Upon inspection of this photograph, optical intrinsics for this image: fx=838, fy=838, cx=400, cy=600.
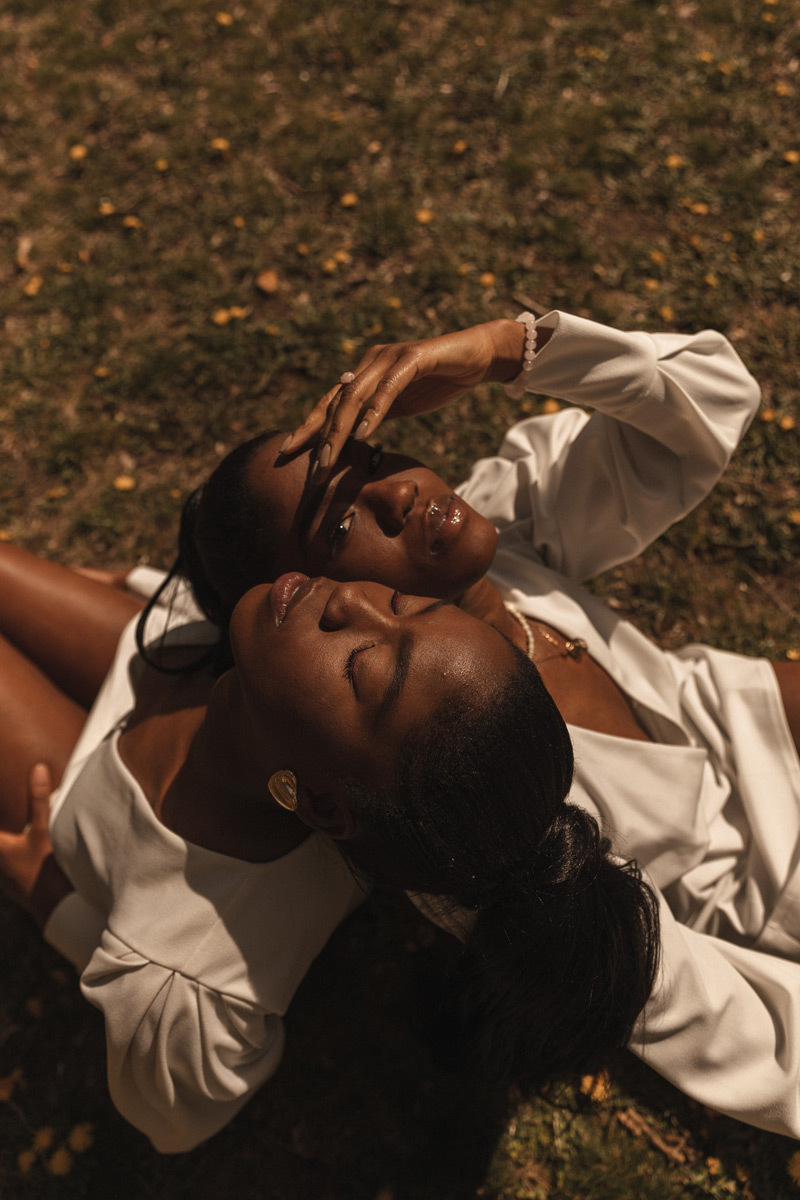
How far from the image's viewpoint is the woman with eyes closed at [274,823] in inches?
74.4

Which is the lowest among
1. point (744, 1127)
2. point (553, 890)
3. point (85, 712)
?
point (744, 1127)

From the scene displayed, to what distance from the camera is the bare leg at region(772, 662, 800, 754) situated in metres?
→ 2.74

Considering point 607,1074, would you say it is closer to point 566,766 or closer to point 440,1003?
point 440,1003

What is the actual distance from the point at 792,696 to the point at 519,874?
1.28 meters

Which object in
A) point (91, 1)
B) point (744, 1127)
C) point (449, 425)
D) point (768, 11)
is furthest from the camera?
point (91, 1)

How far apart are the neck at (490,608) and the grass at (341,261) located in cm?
146

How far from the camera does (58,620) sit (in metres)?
3.19

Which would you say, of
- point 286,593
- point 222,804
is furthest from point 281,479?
point 222,804

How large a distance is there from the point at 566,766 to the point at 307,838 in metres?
0.89

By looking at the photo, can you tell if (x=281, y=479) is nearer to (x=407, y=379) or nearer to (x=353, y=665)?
(x=407, y=379)

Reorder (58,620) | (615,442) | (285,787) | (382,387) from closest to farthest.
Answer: (285,787) < (382,387) < (615,442) < (58,620)

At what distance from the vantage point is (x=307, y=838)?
251 cm

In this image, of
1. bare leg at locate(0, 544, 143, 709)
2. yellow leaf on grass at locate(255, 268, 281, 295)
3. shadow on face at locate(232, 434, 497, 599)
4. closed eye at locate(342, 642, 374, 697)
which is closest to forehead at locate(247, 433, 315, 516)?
shadow on face at locate(232, 434, 497, 599)

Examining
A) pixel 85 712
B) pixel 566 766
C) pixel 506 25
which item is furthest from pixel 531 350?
pixel 506 25
